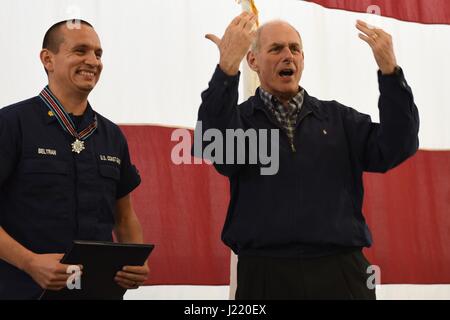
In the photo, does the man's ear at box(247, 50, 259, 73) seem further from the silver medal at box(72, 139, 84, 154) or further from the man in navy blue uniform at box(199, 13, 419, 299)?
the silver medal at box(72, 139, 84, 154)

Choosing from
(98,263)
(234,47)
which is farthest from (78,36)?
(98,263)

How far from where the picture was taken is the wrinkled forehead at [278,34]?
5.69 ft

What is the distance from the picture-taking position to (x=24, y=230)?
157cm

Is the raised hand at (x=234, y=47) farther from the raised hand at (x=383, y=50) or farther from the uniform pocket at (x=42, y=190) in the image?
the uniform pocket at (x=42, y=190)

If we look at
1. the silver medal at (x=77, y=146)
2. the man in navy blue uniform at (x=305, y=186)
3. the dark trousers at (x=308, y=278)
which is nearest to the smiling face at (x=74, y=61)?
the silver medal at (x=77, y=146)

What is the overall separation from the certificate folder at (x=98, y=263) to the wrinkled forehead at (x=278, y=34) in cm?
64

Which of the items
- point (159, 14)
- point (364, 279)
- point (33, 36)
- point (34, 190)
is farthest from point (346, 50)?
point (34, 190)

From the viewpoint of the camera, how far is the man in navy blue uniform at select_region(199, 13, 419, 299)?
1.48 metres

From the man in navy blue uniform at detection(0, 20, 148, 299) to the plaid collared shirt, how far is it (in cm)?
44

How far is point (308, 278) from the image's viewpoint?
1.49 m

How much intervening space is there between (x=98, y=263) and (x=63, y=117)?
1.38 ft

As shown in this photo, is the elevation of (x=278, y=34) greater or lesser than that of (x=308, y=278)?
greater
